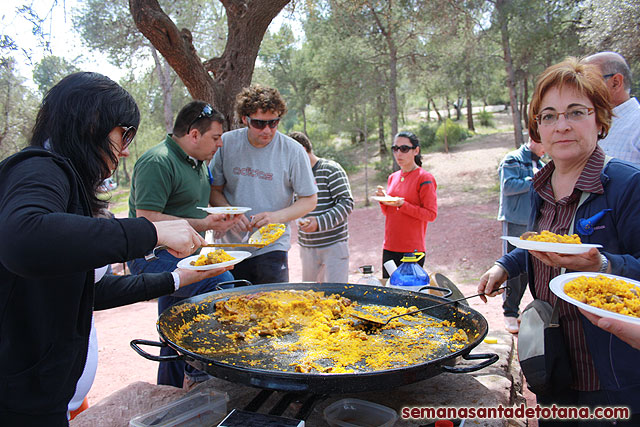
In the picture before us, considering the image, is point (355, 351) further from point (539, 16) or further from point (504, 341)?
point (539, 16)

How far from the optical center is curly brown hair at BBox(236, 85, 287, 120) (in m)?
3.57

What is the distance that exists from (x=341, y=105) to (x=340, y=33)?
434 centimetres

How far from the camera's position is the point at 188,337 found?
7.10ft

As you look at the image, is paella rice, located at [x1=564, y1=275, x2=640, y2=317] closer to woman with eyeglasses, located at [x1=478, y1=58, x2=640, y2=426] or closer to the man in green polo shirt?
woman with eyeglasses, located at [x1=478, y1=58, x2=640, y2=426]

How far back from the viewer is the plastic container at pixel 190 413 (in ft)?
6.12

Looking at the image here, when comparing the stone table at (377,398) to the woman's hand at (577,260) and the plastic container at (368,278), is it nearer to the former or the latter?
the woman's hand at (577,260)

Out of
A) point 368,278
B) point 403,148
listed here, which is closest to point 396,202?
point 403,148

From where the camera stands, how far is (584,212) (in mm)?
1864

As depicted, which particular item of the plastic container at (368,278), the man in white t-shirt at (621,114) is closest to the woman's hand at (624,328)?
the plastic container at (368,278)

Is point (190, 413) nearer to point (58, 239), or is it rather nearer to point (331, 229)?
point (58, 239)

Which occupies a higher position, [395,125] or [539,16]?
[539,16]

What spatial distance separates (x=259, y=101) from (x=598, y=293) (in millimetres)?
2794

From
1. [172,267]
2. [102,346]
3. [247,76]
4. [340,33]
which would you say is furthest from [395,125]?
[172,267]

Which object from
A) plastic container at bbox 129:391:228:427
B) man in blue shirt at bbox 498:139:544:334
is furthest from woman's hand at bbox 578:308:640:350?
man in blue shirt at bbox 498:139:544:334
